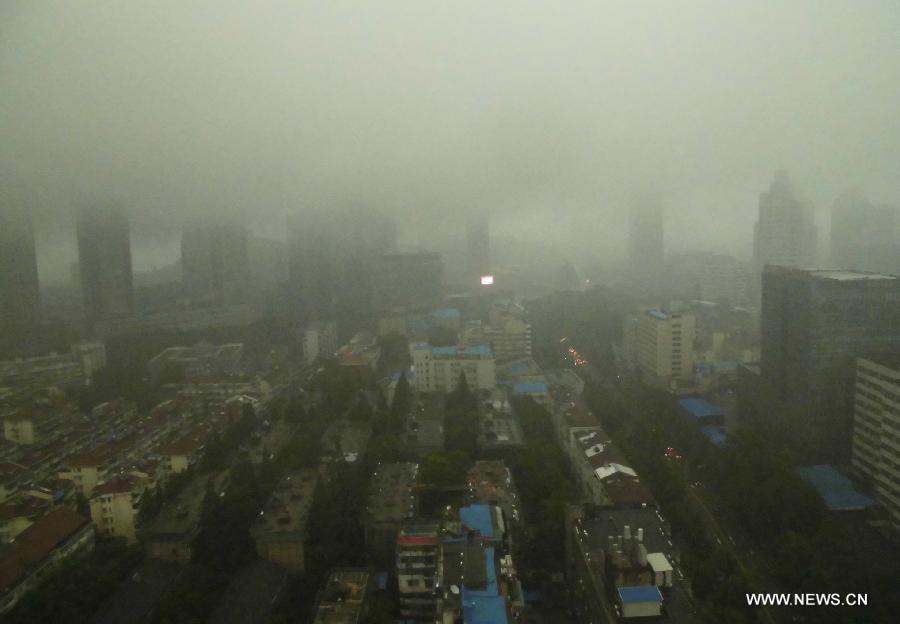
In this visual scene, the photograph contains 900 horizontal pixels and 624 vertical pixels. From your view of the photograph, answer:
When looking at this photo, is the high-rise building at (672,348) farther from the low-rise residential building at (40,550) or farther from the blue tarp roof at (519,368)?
the low-rise residential building at (40,550)

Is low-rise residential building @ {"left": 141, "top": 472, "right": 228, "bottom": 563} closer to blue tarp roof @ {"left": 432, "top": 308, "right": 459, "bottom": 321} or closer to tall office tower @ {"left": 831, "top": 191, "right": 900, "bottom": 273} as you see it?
blue tarp roof @ {"left": 432, "top": 308, "right": 459, "bottom": 321}

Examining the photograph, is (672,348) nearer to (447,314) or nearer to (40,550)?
(447,314)

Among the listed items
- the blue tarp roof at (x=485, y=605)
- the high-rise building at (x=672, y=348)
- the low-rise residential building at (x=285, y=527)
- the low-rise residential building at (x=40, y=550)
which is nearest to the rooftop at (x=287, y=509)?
the low-rise residential building at (x=285, y=527)

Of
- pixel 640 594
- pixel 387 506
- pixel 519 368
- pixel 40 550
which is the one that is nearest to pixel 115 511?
pixel 40 550

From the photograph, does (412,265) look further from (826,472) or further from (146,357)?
(826,472)

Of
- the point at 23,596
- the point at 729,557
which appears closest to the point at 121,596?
the point at 23,596

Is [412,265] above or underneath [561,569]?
above
